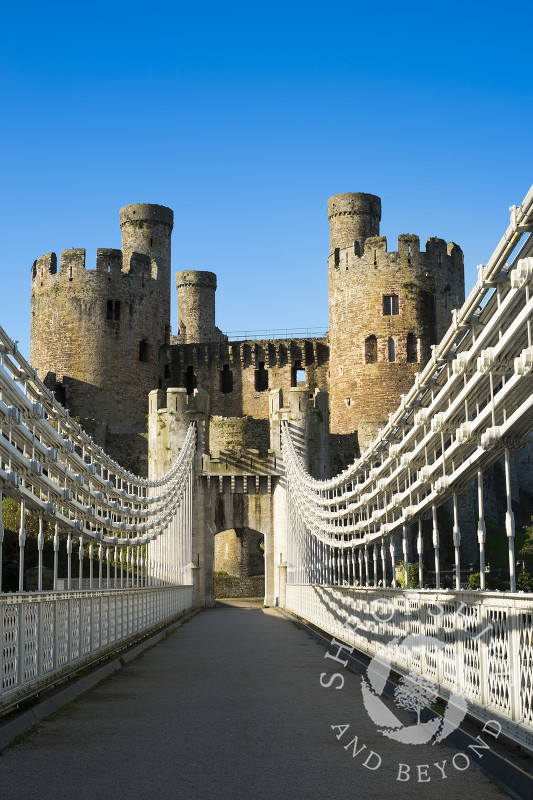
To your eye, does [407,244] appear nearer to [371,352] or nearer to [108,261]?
[371,352]

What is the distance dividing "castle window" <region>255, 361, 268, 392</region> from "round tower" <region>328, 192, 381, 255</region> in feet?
20.7

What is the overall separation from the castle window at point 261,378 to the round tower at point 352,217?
249 inches

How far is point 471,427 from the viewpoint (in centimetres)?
714

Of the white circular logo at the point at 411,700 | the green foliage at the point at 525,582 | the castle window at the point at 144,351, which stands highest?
the castle window at the point at 144,351

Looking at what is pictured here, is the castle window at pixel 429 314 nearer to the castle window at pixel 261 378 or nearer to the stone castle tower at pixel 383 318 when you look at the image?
the stone castle tower at pixel 383 318

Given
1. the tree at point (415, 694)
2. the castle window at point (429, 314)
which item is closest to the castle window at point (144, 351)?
the castle window at point (429, 314)

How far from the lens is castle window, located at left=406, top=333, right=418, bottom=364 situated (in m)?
44.1

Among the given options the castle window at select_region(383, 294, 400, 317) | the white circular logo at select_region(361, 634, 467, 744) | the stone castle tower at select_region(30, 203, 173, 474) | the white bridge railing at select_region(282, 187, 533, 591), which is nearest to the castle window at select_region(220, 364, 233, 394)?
the stone castle tower at select_region(30, 203, 173, 474)

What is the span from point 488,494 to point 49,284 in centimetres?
1941

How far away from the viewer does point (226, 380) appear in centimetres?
5047

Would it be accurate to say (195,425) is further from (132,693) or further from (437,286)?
(132,693)

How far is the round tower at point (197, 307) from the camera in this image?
59938 millimetres

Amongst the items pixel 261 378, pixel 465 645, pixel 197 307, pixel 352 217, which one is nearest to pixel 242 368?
pixel 261 378

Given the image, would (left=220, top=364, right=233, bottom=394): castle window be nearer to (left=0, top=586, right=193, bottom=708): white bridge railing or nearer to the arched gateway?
the arched gateway
